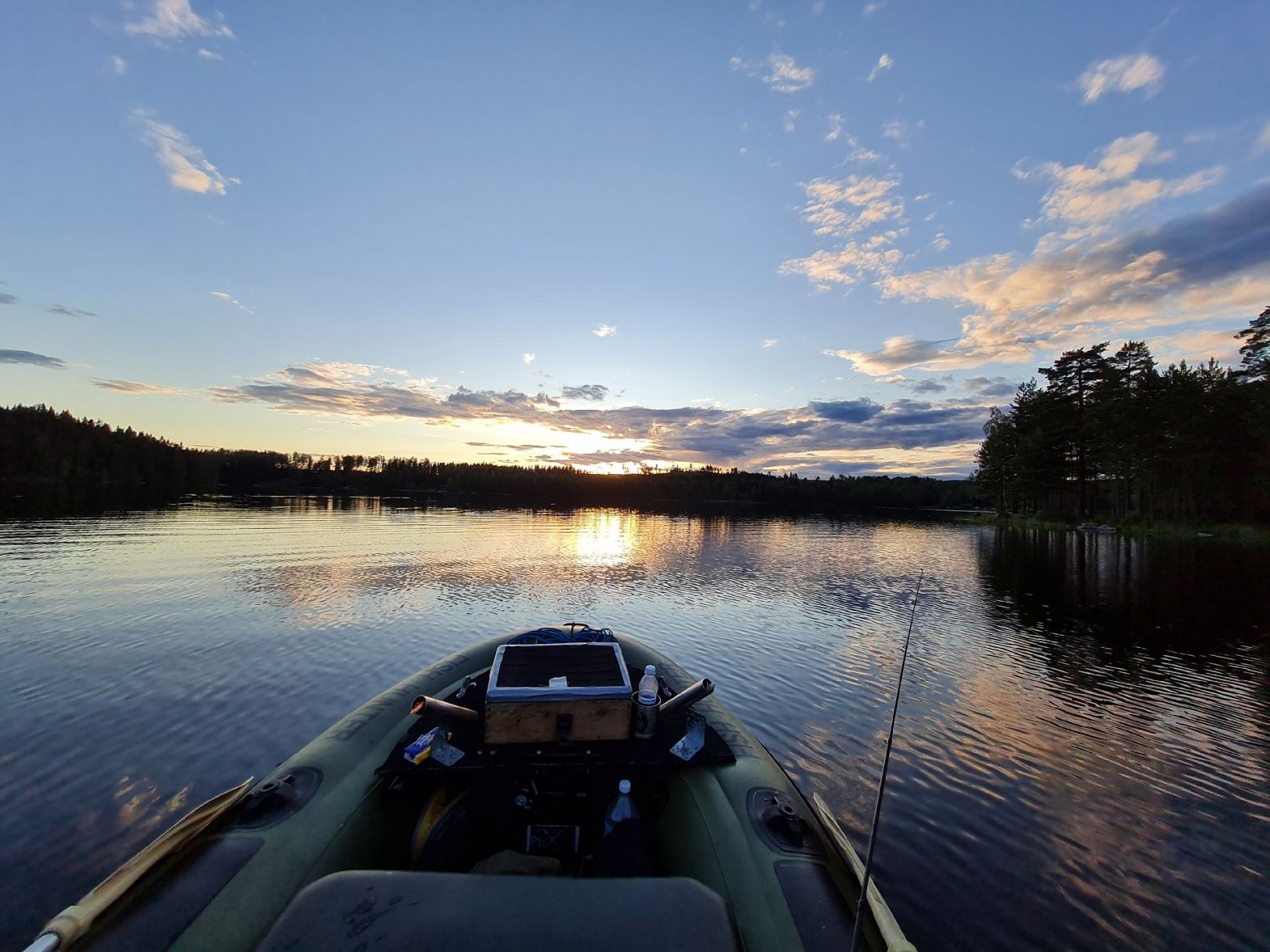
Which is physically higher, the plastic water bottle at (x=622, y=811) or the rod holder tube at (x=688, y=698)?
the rod holder tube at (x=688, y=698)

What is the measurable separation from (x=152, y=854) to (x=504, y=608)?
14686mm

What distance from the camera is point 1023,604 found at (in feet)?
66.6

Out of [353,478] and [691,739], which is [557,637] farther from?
[353,478]

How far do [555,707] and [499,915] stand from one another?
229cm

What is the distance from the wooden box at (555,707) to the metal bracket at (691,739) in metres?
0.50

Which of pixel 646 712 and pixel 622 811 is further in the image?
pixel 646 712

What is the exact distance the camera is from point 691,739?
5.14 m

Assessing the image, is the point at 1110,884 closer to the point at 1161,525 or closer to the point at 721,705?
the point at 721,705

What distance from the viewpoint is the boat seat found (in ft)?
7.25

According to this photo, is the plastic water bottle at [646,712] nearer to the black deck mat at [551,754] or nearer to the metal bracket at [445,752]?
the black deck mat at [551,754]

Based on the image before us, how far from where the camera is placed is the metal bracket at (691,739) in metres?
4.89

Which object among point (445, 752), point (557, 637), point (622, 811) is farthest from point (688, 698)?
point (557, 637)

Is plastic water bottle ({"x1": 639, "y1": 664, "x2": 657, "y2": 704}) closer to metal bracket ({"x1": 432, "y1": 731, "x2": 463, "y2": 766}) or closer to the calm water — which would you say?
metal bracket ({"x1": 432, "y1": 731, "x2": 463, "y2": 766})

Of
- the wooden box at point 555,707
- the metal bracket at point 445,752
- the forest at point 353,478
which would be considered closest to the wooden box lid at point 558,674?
the wooden box at point 555,707
